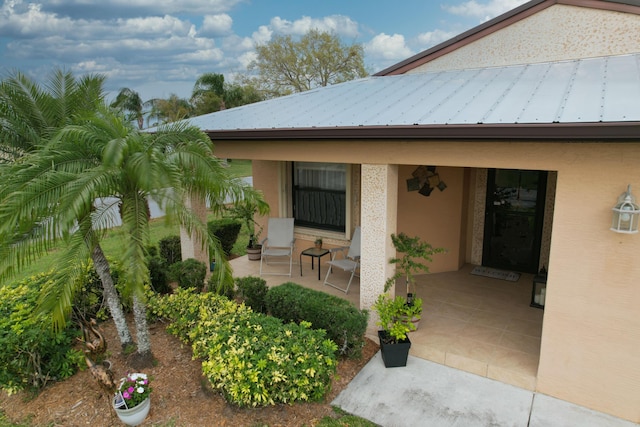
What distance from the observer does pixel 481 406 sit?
4566 millimetres

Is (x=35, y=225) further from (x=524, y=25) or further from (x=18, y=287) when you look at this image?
(x=524, y=25)

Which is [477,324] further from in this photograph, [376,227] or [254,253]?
[254,253]

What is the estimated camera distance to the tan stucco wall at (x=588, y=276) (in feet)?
13.5

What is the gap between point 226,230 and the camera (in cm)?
1078

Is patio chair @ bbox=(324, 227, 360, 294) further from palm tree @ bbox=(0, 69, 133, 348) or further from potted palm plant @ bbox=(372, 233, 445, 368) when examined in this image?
palm tree @ bbox=(0, 69, 133, 348)

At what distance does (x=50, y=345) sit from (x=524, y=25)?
358 inches

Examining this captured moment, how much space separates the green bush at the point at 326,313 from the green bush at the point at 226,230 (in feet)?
16.2

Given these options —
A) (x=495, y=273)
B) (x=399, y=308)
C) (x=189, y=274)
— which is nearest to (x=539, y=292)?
(x=495, y=273)

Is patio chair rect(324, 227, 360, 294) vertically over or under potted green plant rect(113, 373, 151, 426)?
over

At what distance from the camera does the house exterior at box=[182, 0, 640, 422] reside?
4.18 m

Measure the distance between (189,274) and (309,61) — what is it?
118 feet

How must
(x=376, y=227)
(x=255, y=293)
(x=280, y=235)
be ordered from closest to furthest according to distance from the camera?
(x=376, y=227) < (x=255, y=293) < (x=280, y=235)

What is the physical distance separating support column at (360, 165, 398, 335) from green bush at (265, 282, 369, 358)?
0.52 metres

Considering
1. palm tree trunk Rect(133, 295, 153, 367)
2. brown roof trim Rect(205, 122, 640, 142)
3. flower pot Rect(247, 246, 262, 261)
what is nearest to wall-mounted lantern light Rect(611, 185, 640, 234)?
brown roof trim Rect(205, 122, 640, 142)
